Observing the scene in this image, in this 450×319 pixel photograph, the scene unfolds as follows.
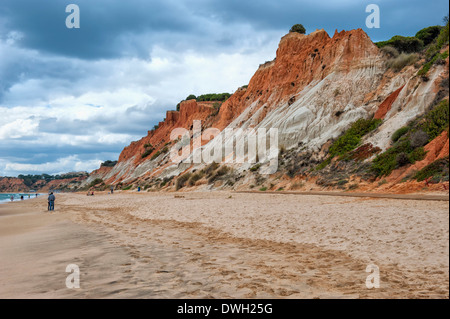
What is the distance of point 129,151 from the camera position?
97.2 m

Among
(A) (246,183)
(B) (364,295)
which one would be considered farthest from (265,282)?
(A) (246,183)

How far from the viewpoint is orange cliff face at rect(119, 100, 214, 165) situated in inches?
2945

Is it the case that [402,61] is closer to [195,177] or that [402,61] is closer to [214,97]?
[195,177]

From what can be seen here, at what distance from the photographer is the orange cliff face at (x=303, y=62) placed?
35562 mm

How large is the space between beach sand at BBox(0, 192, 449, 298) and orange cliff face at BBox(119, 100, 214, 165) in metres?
61.2

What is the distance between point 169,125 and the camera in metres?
86.8

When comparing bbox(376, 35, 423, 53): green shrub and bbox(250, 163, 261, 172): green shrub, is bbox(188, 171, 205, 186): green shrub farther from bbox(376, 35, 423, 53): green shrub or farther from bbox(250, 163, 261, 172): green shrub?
bbox(376, 35, 423, 53): green shrub

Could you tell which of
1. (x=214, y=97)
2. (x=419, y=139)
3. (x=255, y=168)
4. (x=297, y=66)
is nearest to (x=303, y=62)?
(x=297, y=66)

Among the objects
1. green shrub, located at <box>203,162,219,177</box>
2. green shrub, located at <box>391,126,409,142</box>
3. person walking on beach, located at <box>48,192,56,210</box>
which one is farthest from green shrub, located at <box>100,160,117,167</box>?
green shrub, located at <box>391,126,409,142</box>

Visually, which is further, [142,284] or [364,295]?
[142,284]

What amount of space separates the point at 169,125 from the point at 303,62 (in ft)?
166
